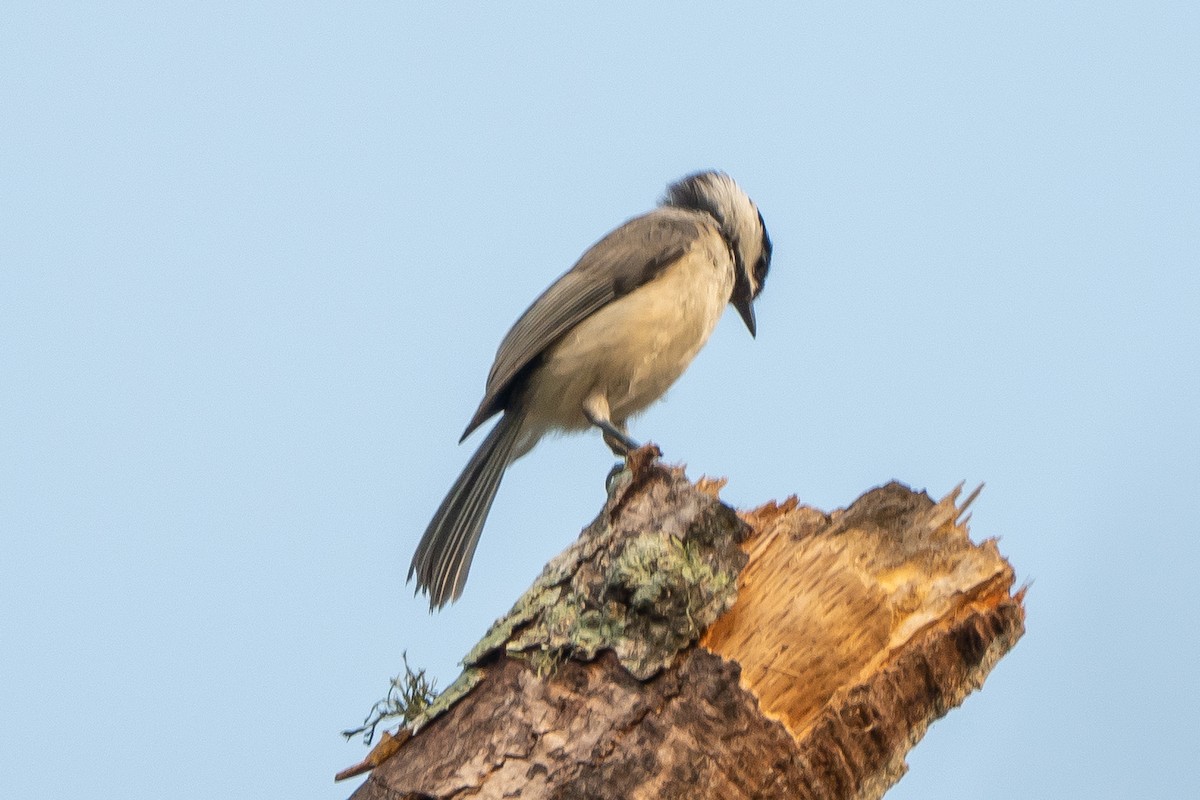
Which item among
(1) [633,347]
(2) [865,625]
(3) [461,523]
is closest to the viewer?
(2) [865,625]

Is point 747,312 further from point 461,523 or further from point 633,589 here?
point 633,589

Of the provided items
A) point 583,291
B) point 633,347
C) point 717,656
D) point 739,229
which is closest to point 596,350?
point 633,347

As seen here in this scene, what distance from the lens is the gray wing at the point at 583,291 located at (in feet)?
16.6

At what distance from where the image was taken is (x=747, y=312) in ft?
19.2

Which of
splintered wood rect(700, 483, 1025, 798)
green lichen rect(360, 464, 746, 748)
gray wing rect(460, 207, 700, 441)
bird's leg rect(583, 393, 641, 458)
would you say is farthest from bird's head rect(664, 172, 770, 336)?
green lichen rect(360, 464, 746, 748)

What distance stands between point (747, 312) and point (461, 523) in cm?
Result: 183

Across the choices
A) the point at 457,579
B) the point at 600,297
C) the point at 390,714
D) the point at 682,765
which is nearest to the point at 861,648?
the point at 682,765

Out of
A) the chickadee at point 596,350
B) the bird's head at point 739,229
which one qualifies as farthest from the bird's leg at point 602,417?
the bird's head at point 739,229

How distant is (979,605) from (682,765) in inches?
33.1

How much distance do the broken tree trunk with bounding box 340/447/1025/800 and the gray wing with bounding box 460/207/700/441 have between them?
2197 mm

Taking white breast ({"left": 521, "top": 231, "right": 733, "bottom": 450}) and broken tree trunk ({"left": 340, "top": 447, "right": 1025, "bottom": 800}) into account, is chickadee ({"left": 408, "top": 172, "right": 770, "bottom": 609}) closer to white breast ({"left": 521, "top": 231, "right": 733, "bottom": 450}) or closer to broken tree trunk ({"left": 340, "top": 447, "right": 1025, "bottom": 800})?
white breast ({"left": 521, "top": 231, "right": 733, "bottom": 450})

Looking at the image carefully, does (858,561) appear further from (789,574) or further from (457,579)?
(457,579)

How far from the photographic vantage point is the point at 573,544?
9.61ft

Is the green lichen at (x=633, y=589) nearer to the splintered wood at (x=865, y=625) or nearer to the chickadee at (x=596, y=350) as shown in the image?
the splintered wood at (x=865, y=625)
